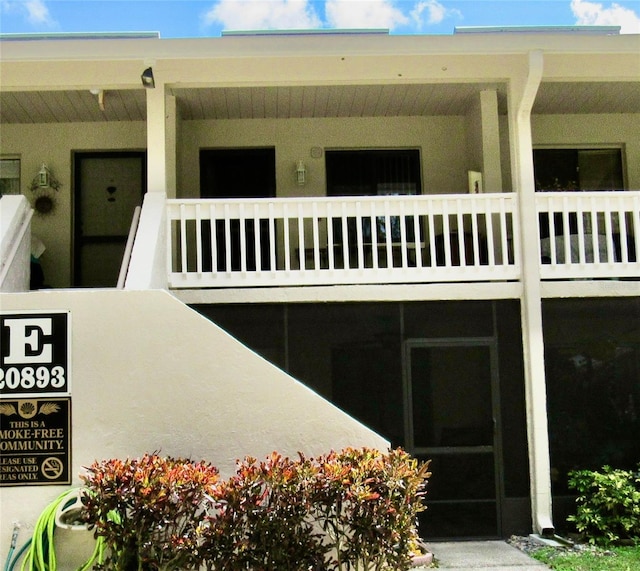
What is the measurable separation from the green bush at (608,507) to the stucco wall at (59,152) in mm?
6761

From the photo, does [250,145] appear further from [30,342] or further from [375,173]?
[30,342]

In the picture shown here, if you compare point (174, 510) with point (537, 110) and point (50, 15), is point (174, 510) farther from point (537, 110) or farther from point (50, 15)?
point (50, 15)

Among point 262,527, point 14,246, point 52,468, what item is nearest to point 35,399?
point 52,468

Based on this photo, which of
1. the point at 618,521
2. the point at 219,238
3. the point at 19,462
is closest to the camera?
the point at 19,462

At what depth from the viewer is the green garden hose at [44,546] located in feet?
19.5

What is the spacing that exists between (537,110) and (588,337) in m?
3.59

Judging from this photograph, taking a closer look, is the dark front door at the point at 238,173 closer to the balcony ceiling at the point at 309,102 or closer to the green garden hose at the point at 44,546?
the balcony ceiling at the point at 309,102

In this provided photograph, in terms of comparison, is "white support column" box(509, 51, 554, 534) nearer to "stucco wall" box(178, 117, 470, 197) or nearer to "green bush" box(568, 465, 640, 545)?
"green bush" box(568, 465, 640, 545)

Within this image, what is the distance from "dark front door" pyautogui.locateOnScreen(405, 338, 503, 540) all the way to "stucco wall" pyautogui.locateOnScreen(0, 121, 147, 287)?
489 cm

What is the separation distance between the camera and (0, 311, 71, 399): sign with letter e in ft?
20.5

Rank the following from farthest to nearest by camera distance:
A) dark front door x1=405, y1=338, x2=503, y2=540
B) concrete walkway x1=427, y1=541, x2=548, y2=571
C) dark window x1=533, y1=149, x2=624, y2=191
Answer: dark window x1=533, y1=149, x2=624, y2=191 → dark front door x1=405, y1=338, x2=503, y2=540 → concrete walkway x1=427, y1=541, x2=548, y2=571

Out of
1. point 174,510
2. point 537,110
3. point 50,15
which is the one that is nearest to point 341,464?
point 174,510

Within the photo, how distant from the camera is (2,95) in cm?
951

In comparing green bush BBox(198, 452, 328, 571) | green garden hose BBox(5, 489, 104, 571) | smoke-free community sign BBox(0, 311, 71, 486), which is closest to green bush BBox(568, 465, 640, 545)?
green bush BBox(198, 452, 328, 571)
